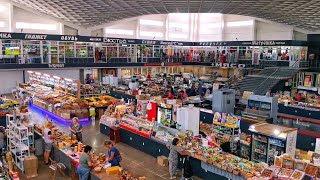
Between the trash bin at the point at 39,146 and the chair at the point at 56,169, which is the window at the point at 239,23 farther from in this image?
the chair at the point at 56,169

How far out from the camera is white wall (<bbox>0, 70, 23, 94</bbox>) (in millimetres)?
30438

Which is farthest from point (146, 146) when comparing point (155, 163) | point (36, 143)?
point (36, 143)

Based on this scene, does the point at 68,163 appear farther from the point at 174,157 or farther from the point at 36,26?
the point at 36,26

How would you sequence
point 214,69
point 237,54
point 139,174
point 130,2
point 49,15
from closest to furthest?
1. point 139,174
2. point 130,2
3. point 49,15
4. point 237,54
5. point 214,69

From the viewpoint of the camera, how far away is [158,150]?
42.9 ft

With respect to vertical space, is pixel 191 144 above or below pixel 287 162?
below

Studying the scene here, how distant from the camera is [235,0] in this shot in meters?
24.1

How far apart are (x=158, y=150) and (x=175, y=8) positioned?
735 inches

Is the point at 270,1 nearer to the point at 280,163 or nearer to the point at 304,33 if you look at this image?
the point at 304,33

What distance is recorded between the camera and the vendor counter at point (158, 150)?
34.0ft

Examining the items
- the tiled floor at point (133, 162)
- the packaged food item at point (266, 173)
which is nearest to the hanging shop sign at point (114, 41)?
the tiled floor at point (133, 162)

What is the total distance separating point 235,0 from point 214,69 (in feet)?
65.0

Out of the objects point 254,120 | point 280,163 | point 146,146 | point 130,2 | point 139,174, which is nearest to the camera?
point 280,163

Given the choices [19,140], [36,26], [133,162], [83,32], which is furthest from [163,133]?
[36,26]
